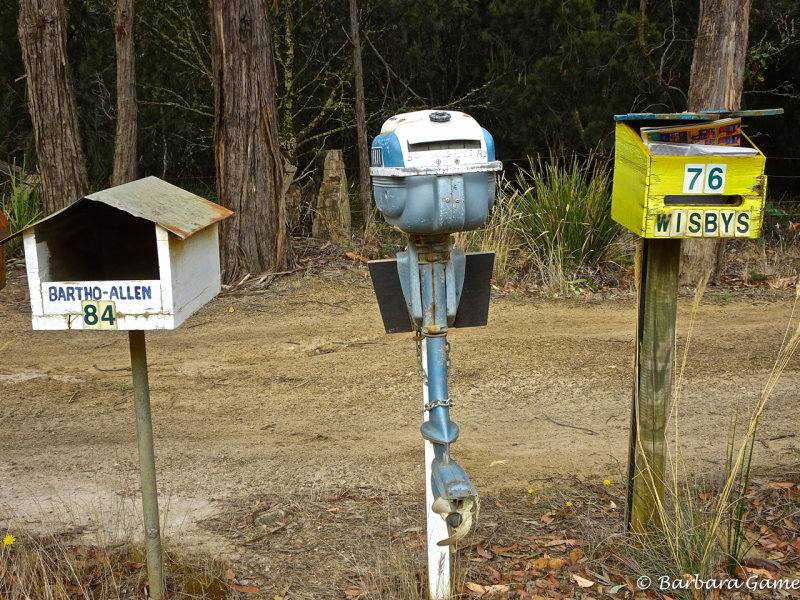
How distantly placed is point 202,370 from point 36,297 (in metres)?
3.05

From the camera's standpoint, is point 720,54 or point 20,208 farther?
point 20,208

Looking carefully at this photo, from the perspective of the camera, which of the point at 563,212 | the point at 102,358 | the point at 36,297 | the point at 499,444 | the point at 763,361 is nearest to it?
the point at 36,297

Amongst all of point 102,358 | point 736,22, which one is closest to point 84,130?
point 102,358

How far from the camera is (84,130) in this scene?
1271 centimetres

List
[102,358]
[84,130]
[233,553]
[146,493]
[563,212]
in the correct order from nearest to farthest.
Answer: [146,493] → [233,553] → [102,358] → [563,212] → [84,130]

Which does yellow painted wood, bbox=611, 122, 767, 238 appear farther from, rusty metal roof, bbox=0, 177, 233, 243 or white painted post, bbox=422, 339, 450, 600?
rusty metal roof, bbox=0, 177, 233, 243

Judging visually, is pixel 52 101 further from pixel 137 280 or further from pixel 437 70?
pixel 437 70

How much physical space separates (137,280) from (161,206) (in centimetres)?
26

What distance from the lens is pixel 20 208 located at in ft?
29.1

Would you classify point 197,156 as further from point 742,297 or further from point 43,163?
point 742,297

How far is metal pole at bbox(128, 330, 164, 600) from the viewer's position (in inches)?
109

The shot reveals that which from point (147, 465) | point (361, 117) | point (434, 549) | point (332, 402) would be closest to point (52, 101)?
point (361, 117)

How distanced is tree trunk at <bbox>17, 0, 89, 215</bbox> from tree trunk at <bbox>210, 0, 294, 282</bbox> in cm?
152

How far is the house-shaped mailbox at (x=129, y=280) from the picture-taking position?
8.28ft
